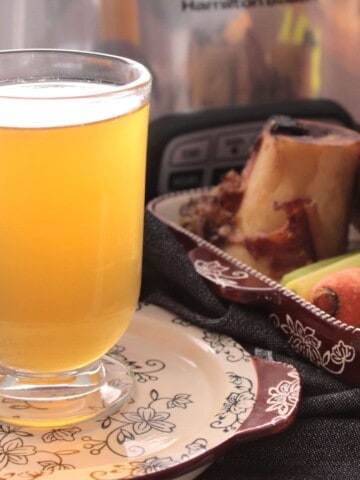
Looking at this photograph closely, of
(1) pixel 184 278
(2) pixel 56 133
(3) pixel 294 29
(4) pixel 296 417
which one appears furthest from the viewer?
(3) pixel 294 29

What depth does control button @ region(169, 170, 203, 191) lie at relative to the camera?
A: 100 cm

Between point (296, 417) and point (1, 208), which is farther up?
point (1, 208)

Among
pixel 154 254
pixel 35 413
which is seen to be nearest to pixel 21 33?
pixel 154 254

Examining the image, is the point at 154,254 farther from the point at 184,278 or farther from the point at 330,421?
the point at 330,421

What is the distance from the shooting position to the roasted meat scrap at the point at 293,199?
867mm

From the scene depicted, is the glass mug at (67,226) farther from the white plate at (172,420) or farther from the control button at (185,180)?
the control button at (185,180)

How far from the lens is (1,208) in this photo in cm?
63

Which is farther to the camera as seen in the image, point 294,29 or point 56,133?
point 294,29

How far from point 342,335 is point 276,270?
162 mm

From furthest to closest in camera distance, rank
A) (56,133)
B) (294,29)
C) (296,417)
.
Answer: (294,29), (296,417), (56,133)

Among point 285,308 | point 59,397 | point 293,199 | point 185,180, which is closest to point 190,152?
point 185,180

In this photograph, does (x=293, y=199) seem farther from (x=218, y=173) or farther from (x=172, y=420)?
(x=172, y=420)

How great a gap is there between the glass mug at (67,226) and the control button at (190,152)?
287 mm

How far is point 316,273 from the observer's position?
2.65 feet
